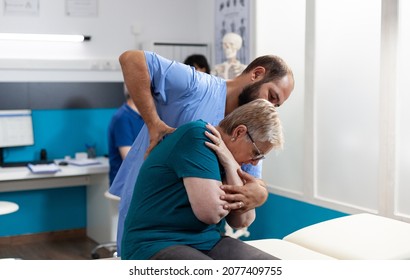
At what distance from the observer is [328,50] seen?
8.81 feet

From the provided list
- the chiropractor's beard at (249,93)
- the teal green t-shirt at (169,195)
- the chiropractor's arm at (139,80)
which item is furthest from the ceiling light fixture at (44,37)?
the teal green t-shirt at (169,195)

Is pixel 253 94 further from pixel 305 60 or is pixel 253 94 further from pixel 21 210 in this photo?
pixel 21 210

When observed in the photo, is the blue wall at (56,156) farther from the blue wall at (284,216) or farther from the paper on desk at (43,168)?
the blue wall at (284,216)

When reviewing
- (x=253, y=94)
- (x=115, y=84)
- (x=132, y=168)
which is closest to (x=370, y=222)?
(x=253, y=94)

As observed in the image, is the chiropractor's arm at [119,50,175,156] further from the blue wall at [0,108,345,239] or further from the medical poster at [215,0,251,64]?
the blue wall at [0,108,345,239]

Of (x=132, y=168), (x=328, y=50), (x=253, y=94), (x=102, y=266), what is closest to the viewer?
(x=102, y=266)

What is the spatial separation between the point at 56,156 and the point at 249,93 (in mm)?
2327

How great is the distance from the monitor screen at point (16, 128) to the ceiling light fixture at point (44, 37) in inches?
16.1

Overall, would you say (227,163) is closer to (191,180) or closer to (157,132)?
(191,180)

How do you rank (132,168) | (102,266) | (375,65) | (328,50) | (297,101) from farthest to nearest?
1. (297,101)
2. (328,50)
3. (375,65)
4. (132,168)
5. (102,266)

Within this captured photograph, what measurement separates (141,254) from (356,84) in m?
1.57

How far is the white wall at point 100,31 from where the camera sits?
3441 millimetres

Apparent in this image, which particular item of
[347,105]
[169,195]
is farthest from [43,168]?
[169,195]

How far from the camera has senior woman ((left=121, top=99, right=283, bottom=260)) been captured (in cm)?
119
